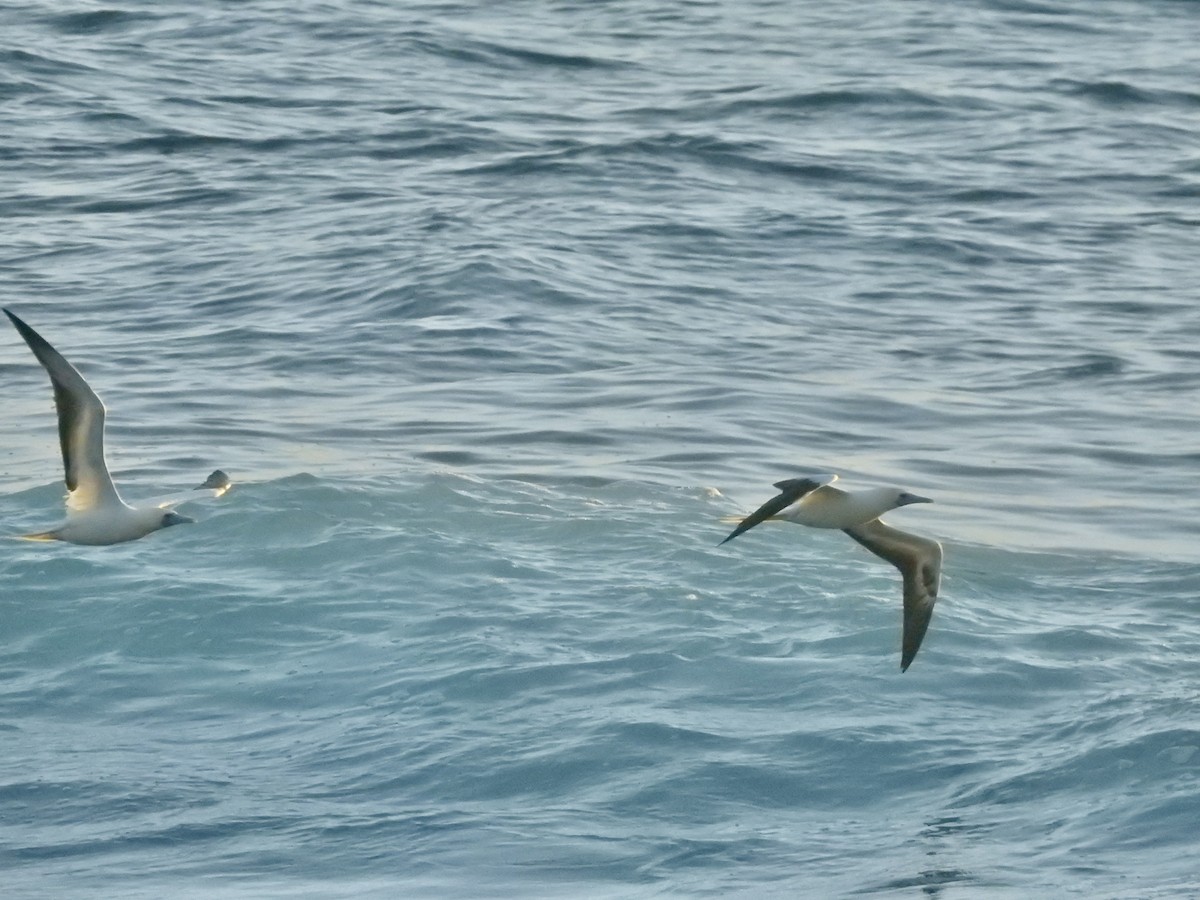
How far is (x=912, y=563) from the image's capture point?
1011cm

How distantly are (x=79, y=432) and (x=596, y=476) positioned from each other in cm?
501

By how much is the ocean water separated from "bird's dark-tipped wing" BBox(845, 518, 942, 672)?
2.02ft

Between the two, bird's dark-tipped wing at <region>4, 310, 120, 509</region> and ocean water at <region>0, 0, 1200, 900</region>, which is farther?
ocean water at <region>0, 0, 1200, 900</region>

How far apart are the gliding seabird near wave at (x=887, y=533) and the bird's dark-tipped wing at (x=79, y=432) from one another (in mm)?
3073

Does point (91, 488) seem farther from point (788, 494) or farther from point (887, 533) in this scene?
point (887, 533)

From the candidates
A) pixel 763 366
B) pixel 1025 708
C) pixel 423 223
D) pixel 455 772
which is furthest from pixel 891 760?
pixel 423 223

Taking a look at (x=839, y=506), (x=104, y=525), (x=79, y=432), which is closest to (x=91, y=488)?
(x=104, y=525)

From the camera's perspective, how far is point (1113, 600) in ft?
38.4

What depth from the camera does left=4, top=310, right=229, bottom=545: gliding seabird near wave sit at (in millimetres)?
9078

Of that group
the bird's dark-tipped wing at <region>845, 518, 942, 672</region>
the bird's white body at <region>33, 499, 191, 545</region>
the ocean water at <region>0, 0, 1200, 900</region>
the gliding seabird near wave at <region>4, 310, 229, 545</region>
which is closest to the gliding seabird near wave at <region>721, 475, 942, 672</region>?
the bird's dark-tipped wing at <region>845, 518, 942, 672</region>

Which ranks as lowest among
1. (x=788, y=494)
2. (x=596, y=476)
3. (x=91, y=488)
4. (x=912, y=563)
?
(x=596, y=476)

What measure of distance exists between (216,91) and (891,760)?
60.5ft

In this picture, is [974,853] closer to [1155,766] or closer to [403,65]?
[1155,766]

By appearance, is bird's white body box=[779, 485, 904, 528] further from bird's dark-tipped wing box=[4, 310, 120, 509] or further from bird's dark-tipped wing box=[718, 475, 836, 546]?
bird's dark-tipped wing box=[4, 310, 120, 509]
